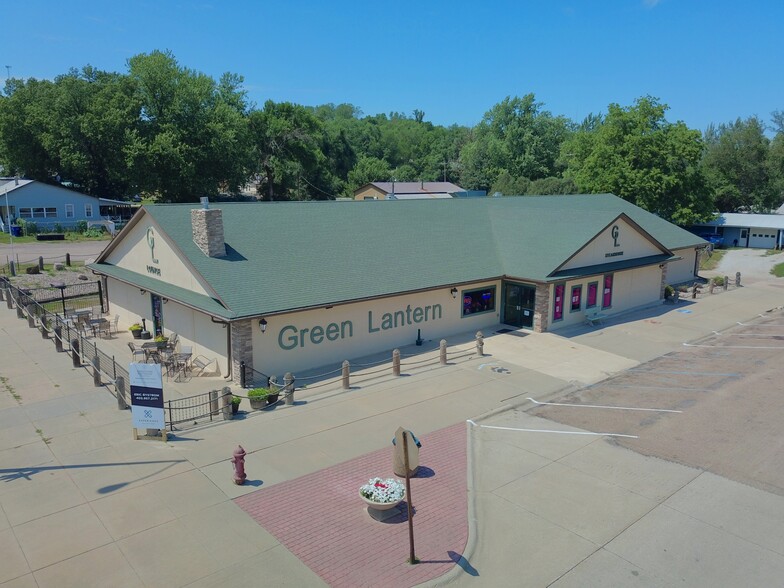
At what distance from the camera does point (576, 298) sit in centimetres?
2562

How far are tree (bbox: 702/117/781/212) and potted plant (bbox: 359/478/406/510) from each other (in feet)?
204

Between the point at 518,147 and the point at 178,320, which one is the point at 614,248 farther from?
the point at 518,147

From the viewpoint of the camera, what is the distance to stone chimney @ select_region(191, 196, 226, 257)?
1895cm

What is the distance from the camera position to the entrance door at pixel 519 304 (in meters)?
24.7

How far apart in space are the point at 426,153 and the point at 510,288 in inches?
4347

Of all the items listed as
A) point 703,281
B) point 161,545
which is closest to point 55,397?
point 161,545

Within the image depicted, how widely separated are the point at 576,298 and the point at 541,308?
8.33ft

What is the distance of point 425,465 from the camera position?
13148 mm

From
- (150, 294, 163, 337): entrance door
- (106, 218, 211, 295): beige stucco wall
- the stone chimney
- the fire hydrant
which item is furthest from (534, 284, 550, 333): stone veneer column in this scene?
the fire hydrant

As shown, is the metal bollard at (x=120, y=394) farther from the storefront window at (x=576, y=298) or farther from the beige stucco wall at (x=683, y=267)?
the beige stucco wall at (x=683, y=267)

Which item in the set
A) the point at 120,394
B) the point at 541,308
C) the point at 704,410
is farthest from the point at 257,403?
the point at 541,308

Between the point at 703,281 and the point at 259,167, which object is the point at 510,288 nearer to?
the point at 703,281

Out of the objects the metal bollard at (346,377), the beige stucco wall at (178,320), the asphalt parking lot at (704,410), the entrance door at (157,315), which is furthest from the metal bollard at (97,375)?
the asphalt parking lot at (704,410)

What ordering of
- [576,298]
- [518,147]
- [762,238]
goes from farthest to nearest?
[518,147], [762,238], [576,298]
